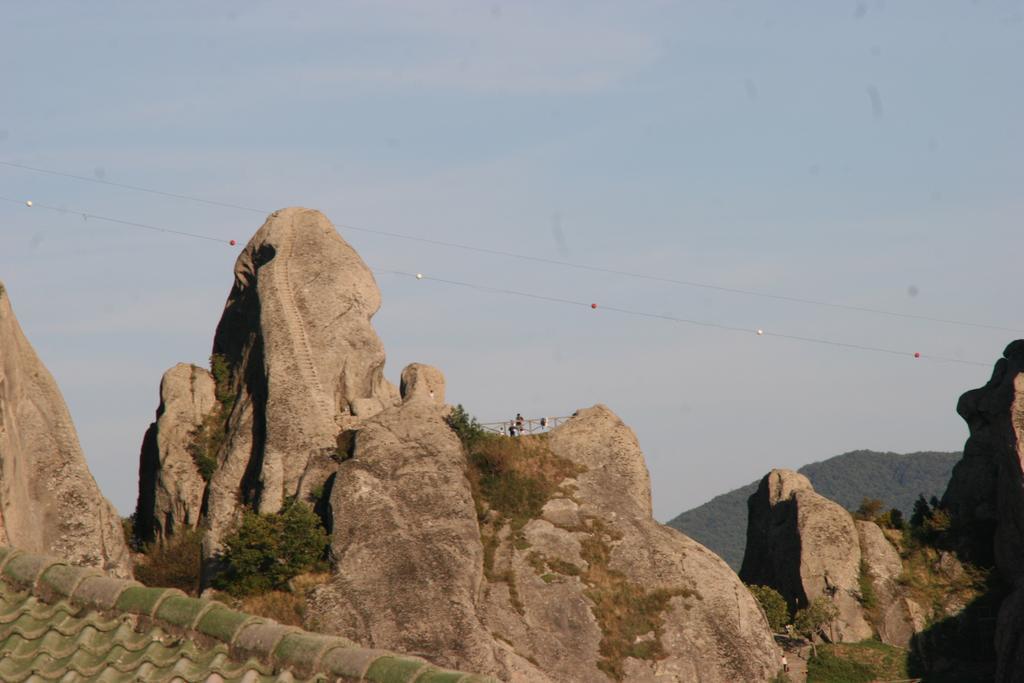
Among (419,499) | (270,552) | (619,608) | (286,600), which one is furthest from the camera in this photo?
(619,608)

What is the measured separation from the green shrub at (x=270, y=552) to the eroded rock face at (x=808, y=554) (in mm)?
→ 25262

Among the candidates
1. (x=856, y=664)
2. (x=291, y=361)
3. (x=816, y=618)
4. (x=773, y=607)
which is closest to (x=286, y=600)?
(x=291, y=361)

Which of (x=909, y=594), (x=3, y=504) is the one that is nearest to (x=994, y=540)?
(x=909, y=594)

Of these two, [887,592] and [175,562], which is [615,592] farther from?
[175,562]

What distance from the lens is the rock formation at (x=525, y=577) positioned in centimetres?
5259

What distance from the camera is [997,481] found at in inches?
2813

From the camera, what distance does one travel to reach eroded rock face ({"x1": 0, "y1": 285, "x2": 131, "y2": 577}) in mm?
48438

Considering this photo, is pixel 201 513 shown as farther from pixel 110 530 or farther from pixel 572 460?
pixel 572 460

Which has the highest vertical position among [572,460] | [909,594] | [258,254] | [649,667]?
[258,254]

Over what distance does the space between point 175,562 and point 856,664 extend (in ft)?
92.8

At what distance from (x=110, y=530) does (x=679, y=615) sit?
21903 millimetres

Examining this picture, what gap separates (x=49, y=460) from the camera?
49.9 metres

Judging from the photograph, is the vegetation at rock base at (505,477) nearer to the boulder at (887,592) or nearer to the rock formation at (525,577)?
the rock formation at (525,577)

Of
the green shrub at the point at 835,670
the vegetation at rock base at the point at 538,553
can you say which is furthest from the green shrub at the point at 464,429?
the green shrub at the point at 835,670
